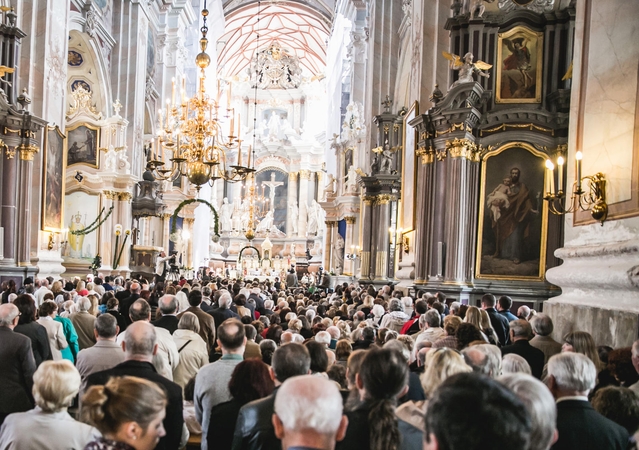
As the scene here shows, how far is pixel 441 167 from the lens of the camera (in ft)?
44.6

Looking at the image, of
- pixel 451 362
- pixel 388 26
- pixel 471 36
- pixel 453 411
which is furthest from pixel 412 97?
pixel 453 411

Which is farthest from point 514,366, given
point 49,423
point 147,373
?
point 49,423

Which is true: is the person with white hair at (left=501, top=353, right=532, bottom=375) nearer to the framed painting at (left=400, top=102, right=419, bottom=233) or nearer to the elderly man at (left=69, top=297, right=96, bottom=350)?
the elderly man at (left=69, top=297, right=96, bottom=350)

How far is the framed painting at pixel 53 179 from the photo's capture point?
1728cm

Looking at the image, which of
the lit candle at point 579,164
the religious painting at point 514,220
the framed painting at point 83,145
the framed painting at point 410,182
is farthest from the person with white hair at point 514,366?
the framed painting at point 83,145

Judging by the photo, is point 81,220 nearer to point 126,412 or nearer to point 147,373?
point 147,373

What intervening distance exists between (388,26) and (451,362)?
69.8 ft

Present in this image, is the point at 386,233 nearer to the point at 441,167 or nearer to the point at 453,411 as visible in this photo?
the point at 441,167

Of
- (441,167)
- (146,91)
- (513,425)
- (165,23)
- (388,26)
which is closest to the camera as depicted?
(513,425)

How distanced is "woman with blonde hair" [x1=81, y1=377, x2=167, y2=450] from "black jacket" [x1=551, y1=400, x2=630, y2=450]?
6.75ft

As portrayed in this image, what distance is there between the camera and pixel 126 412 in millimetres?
2793

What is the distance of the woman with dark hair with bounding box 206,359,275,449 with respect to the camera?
4.15 m

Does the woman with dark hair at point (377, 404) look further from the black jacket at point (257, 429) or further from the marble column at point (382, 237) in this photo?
the marble column at point (382, 237)

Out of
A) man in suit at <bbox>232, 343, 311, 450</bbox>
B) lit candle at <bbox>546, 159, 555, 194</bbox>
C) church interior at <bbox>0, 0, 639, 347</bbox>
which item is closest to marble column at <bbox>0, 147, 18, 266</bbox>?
church interior at <bbox>0, 0, 639, 347</bbox>
